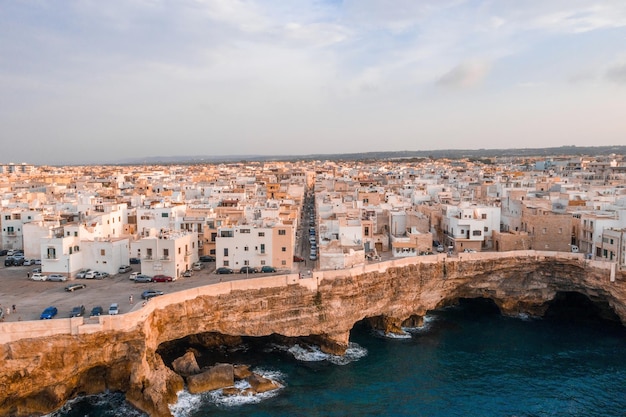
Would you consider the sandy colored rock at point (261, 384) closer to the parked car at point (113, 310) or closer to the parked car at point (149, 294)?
the parked car at point (149, 294)

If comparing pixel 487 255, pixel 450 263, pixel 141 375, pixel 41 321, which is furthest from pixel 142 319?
pixel 487 255

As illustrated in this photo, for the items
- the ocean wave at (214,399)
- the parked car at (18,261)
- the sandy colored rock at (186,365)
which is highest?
the parked car at (18,261)

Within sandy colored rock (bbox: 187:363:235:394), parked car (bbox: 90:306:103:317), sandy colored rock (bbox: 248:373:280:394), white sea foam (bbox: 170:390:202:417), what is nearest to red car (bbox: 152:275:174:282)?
parked car (bbox: 90:306:103:317)

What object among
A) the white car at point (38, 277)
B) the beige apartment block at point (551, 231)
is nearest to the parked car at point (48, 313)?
the white car at point (38, 277)

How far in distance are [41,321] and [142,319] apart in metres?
6.01

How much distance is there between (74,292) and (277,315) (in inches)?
626

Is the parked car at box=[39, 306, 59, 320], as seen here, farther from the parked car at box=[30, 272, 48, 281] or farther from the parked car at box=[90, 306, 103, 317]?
the parked car at box=[30, 272, 48, 281]

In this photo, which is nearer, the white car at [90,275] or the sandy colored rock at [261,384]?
the sandy colored rock at [261,384]

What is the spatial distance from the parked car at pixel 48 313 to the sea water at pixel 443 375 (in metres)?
6.12

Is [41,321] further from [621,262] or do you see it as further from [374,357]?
[621,262]

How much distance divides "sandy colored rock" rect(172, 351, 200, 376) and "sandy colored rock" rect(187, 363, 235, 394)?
1.22m

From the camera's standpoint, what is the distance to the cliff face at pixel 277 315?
32.3 meters

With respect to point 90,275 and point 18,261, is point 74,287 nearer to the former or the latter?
point 90,275

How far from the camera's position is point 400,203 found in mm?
69875
